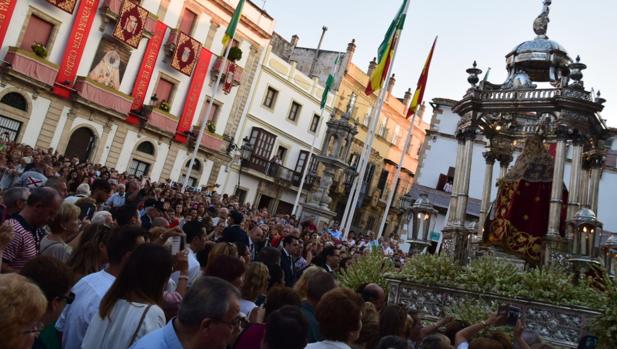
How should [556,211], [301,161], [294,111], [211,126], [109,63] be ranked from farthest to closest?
1. [301,161]
2. [294,111]
3. [211,126]
4. [109,63]
5. [556,211]

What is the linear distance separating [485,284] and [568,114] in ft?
17.1

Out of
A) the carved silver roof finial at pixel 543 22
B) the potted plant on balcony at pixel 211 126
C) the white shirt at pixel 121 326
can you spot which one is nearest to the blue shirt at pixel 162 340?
the white shirt at pixel 121 326

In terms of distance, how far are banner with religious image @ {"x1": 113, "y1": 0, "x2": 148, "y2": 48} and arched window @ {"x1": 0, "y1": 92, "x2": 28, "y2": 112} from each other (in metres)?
5.55

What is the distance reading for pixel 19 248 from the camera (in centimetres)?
476

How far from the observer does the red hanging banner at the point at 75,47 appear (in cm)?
2811

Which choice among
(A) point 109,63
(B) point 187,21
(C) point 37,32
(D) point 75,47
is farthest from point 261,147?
(C) point 37,32

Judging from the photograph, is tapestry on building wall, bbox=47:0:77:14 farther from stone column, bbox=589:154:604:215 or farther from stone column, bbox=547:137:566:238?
stone column, bbox=589:154:604:215

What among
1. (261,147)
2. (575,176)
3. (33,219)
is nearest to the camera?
(33,219)

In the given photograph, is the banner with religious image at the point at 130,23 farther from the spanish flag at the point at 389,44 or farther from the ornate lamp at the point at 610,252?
the ornate lamp at the point at 610,252

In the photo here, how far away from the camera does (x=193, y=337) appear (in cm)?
296

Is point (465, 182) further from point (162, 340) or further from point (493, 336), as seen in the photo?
point (162, 340)

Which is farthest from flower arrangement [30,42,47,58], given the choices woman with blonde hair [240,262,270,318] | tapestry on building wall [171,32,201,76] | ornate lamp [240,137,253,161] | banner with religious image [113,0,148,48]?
woman with blonde hair [240,262,270,318]

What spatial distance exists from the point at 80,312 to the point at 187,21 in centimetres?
3193

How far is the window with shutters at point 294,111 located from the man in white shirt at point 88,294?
38097mm
